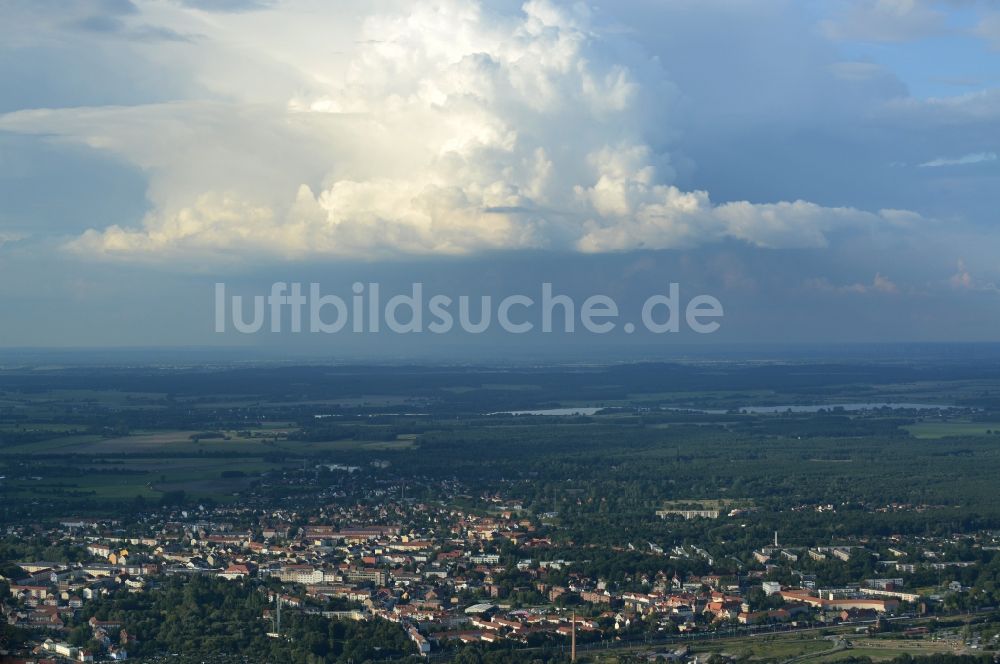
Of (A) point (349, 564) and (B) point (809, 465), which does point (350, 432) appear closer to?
(B) point (809, 465)

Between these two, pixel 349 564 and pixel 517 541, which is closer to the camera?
pixel 349 564

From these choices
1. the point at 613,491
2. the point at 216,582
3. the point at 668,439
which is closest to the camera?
the point at 216,582

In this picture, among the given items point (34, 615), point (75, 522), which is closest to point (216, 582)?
point (34, 615)

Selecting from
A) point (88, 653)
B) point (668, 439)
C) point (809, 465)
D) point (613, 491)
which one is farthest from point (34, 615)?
point (668, 439)

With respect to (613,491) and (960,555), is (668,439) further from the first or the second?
(960,555)

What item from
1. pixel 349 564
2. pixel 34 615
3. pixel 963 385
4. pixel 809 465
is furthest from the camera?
pixel 963 385

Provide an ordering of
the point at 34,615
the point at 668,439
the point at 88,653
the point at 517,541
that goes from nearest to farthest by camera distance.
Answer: the point at 88,653 < the point at 34,615 < the point at 517,541 < the point at 668,439

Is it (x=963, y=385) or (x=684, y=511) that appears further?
(x=963, y=385)

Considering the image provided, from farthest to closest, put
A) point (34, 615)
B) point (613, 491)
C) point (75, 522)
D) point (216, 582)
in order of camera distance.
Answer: point (613, 491), point (75, 522), point (216, 582), point (34, 615)
